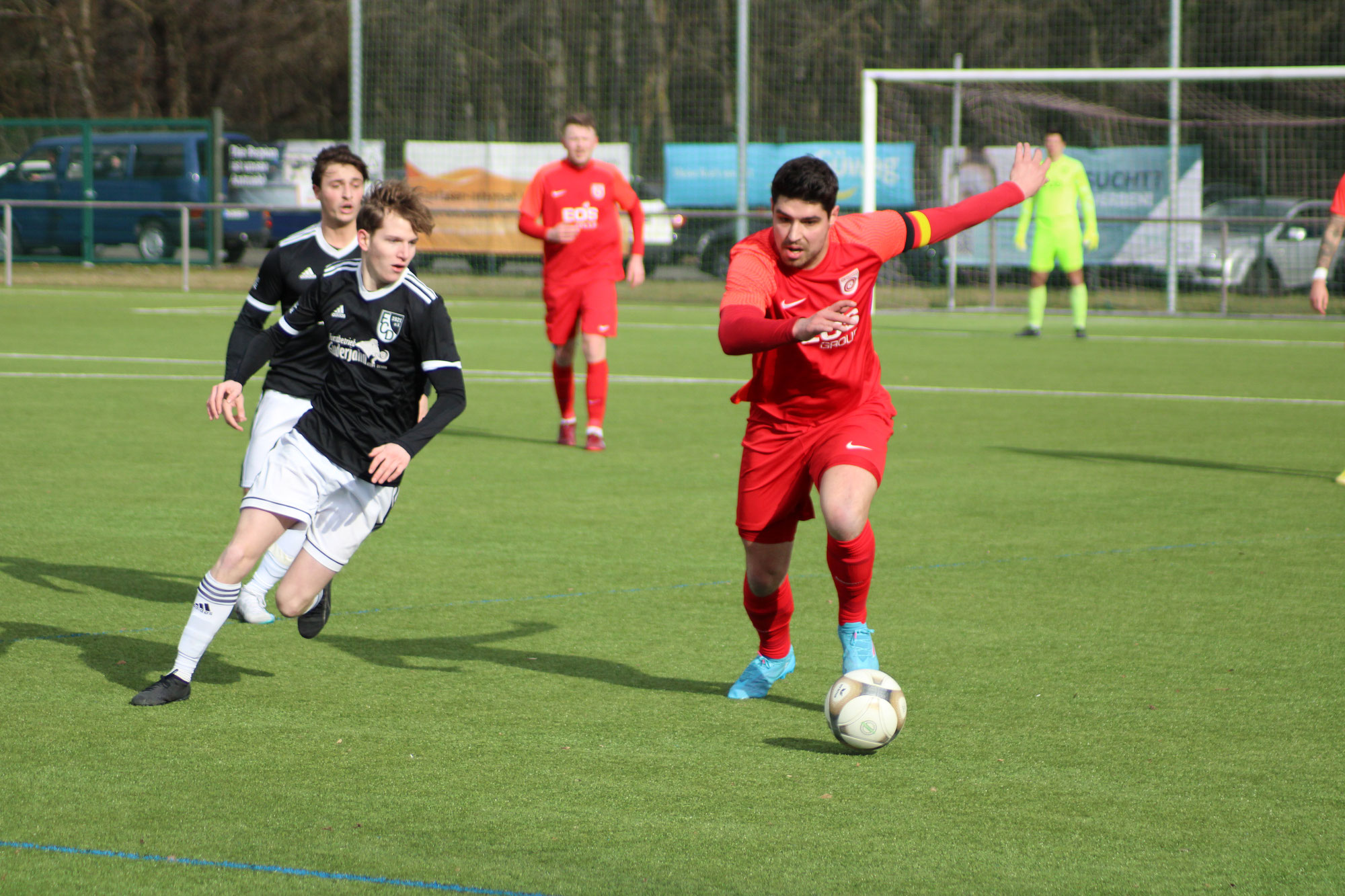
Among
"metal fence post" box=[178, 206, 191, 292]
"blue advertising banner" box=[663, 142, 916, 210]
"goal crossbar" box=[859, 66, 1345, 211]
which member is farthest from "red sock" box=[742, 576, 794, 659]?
"blue advertising banner" box=[663, 142, 916, 210]

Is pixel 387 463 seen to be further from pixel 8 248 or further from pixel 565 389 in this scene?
pixel 8 248

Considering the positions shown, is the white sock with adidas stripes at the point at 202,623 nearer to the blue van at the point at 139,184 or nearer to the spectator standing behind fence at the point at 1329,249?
the spectator standing behind fence at the point at 1329,249

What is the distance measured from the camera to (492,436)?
36.7ft

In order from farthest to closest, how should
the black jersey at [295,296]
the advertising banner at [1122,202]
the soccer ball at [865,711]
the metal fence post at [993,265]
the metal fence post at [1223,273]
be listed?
1. the metal fence post at [993,265]
2. the advertising banner at [1122,202]
3. the metal fence post at [1223,273]
4. the black jersey at [295,296]
5. the soccer ball at [865,711]

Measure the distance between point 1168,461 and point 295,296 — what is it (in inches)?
241

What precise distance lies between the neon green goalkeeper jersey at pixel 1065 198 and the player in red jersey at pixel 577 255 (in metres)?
10.2

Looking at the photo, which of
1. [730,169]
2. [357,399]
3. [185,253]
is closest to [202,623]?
[357,399]

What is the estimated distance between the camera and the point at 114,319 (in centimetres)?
2053

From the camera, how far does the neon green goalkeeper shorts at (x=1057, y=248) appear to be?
1994cm

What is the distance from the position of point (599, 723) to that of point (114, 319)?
57.2 feet

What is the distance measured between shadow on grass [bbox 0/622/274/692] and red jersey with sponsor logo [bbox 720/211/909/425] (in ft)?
6.14

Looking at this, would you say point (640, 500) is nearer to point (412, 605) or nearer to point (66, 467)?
point (412, 605)

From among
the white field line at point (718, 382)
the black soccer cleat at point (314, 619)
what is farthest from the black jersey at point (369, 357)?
the white field line at point (718, 382)

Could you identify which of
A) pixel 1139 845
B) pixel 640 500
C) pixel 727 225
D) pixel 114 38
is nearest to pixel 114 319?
pixel 727 225
